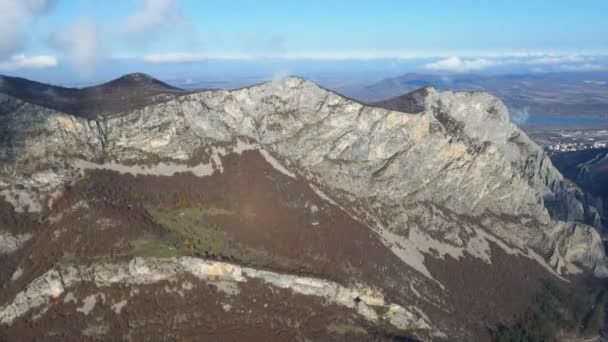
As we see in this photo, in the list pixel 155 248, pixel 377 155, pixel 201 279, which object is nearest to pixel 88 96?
pixel 155 248

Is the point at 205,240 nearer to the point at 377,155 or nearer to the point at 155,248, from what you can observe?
the point at 155,248

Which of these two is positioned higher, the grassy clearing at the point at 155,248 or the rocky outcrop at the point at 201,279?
the grassy clearing at the point at 155,248

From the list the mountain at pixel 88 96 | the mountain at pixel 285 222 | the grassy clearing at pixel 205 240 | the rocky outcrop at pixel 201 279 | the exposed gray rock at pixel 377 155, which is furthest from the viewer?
the exposed gray rock at pixel 377 155

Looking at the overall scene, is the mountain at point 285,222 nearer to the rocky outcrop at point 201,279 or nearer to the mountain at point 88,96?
the rocky outcrop at point 201,279

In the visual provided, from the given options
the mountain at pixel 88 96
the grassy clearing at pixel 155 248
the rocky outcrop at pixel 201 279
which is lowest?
the rocky outcrop at pixel 201 279

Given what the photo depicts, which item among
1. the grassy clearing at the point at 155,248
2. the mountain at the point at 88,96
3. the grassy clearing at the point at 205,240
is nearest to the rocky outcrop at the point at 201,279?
the grassy clearing at the point at 155,248
